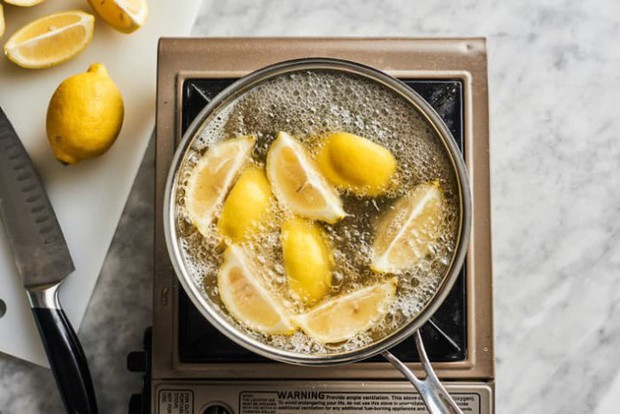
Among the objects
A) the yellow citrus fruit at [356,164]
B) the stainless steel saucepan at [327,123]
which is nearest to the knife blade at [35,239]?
the stainless steel saucepan at [327,123]

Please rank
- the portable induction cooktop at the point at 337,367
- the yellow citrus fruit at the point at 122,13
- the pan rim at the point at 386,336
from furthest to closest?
the yellow citrus fruit at the point at 122,13 → the portable induction cooktop at the point at 337,367 → the pan rim at the point at 386,336

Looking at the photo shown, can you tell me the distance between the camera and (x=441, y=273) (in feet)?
2.42

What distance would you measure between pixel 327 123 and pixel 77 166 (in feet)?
1.27

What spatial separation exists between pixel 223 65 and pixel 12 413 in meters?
0.52

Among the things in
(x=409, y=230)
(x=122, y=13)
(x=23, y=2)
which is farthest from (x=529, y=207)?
(x=23, y=2)

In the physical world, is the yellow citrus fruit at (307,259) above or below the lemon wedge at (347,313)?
above

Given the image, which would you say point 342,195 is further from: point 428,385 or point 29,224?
point 29,224

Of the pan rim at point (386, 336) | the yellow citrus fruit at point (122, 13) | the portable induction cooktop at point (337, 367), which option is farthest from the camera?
the yellow citrus fruit at point (122, 13)

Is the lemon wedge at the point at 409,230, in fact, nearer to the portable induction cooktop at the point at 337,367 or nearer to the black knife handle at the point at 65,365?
the portable induction cooktop at the point at 337,367

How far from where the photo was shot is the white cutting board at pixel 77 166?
98 centimetres

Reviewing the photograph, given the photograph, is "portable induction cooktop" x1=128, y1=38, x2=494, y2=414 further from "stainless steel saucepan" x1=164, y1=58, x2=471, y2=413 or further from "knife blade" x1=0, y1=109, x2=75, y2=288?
"knife blade" x1=0, y1=109, x2=75, y2=288

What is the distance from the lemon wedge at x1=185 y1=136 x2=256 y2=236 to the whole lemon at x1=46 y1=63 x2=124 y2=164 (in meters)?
0.23

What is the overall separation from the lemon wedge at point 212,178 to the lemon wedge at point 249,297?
0.04 meters

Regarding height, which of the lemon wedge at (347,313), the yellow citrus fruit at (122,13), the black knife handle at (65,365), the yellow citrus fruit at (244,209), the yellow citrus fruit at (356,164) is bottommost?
the black knife handle at (65,365)
